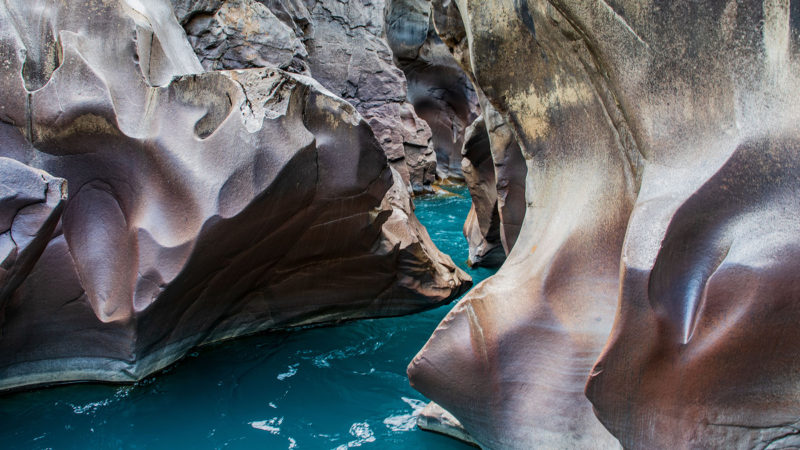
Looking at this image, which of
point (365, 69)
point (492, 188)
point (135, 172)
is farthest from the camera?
point (365, 69)

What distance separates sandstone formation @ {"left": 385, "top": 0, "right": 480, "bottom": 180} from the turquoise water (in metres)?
10.2

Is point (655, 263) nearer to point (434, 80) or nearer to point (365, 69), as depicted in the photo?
point (365, 69)

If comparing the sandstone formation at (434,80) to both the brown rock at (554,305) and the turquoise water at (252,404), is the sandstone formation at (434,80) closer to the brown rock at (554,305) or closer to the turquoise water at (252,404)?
the turquoise water at (252,404)

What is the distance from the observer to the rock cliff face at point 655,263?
2385 millimetres

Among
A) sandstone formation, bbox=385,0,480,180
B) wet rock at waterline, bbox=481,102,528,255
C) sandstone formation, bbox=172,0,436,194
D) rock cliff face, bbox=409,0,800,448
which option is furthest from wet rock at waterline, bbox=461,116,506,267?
sandstone formation, bbox=385,0,480,180

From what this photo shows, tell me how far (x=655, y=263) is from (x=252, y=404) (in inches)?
97.8

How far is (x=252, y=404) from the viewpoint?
148 inches

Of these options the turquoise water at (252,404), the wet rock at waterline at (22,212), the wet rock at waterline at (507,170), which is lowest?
the turquoise water at (252,404)

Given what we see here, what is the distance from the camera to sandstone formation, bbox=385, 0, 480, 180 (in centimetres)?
1398

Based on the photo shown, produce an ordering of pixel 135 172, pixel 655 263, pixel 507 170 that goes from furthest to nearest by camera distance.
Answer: pixel 507 170
pixel 135 172
pixel 655 263

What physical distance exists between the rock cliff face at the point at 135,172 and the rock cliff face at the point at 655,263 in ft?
4.50

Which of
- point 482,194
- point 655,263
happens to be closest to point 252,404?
point 655,263

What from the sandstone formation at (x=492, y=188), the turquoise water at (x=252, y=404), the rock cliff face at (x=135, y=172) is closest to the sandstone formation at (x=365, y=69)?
the sandstone formation at (x=492, y=188)

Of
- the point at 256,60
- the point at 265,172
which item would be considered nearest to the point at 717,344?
the point at 265,172
